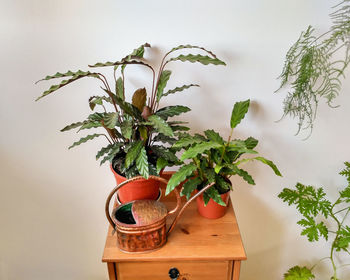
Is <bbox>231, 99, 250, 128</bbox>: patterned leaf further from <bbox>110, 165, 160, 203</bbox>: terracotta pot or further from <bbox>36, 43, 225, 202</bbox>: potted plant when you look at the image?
<bbox>110, 165, 160, 203</bbox>: terracotta pot

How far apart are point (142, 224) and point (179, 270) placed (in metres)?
0.24

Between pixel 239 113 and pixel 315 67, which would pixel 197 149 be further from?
pixel 315 67

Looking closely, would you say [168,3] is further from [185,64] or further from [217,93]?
[217,93]

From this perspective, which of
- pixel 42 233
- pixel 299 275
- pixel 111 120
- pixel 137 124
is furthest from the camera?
pixel 42 233

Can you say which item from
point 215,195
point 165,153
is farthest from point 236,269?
point 165,153

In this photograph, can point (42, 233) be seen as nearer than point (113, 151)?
No

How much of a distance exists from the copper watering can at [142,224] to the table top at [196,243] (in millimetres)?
27

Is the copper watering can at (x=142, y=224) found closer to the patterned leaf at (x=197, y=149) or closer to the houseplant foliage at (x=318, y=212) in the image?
the patterned leaf at (x=197, y=149)

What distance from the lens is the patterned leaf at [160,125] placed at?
983 mm

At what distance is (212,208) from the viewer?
3.90 feet

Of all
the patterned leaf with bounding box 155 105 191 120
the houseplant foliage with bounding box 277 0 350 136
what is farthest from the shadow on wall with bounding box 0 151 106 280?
the houseplant foliage with bounding box 277 0 350 136

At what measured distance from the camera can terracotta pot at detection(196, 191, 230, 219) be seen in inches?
46.4

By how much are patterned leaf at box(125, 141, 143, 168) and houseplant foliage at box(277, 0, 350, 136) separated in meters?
0.66

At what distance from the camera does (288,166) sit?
1.46m
